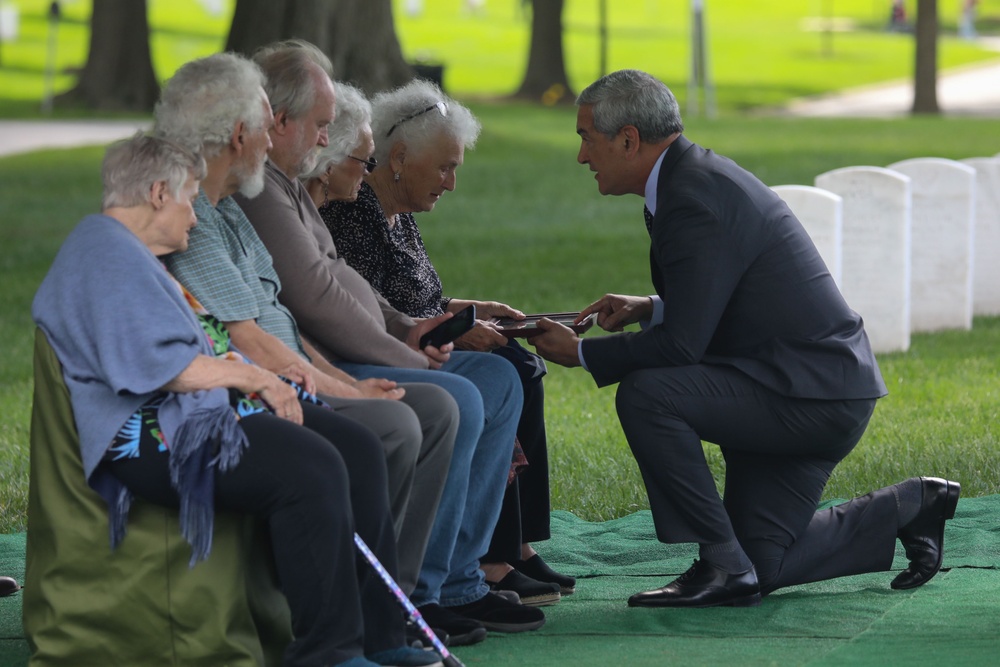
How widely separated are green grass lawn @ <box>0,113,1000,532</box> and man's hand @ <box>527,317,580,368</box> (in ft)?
4.38

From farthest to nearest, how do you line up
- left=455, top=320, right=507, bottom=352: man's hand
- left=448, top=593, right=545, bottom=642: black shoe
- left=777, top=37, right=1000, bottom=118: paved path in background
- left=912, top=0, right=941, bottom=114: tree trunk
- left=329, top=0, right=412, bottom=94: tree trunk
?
left=777, top=37, right=1000, bottom=118: paved path in background, left=912, top=0, right=941, bottom=114: tree trunk, left=329, top=0, right=412, bottom=94: tree trunk, left=455, top=320, right=507, bottom=352: man's hand, left=448, top=593, right=545, bottom=642: black shoe

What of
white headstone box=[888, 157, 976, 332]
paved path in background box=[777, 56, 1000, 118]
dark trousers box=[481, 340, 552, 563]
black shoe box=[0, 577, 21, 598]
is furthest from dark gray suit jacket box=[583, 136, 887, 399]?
paved path in background box=[777, 56, 1000, 118]

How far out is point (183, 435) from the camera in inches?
146

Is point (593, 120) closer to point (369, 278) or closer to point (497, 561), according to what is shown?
point (369, 278)

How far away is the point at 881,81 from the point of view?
46.3m

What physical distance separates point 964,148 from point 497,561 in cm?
1956

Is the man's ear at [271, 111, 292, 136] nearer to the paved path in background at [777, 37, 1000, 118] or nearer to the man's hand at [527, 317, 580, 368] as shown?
the man's hand at [527, 317, 580, 368]

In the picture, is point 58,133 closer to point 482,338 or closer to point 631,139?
point 482,338

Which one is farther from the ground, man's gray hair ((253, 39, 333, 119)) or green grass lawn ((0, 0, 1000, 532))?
man's gray hair ((253, 39, 333, 119))

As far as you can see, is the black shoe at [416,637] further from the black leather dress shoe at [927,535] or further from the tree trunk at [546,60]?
the tree trunk at [546,60]

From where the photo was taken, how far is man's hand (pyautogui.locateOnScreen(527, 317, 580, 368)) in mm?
4941

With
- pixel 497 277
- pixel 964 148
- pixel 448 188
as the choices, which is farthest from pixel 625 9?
pixel 448 188

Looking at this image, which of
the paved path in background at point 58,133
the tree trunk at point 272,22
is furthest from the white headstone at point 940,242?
the paved path in background at point 58,133

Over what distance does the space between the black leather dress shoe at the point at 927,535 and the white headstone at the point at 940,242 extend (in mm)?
5692
